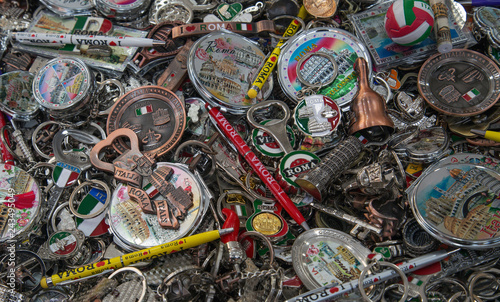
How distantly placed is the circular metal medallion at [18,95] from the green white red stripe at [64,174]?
90 cm

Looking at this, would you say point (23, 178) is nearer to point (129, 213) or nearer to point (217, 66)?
point (129, 213)

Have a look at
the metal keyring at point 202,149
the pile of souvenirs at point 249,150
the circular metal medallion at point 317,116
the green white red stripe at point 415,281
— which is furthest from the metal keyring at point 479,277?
the metal keyring at point 202,149

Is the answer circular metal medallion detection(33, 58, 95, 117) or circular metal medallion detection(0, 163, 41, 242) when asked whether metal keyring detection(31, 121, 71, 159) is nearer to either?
circular metal medallion detection(33, 58, 95, 117)

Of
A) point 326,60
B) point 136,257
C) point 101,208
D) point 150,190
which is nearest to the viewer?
point 136,257

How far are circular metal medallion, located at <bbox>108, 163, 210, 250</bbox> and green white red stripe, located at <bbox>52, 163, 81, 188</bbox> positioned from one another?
0.54 meters

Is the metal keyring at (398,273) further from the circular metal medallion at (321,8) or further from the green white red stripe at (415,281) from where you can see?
the circular metal medallion at (321,8)

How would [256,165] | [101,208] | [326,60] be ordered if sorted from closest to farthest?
1. [101,208]
2. [256,165]
3. [326,60]

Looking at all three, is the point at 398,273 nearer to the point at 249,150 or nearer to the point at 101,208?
the point at 249,150

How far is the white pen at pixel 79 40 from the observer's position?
4.91 m

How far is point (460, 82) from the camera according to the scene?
4.61 meters

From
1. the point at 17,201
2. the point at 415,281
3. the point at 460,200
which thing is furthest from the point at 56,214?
the point at 460,200

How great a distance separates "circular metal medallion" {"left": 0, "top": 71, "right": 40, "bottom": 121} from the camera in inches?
189

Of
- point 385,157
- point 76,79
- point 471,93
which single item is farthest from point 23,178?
point 471,93

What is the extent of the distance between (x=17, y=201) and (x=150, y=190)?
4.28ft
